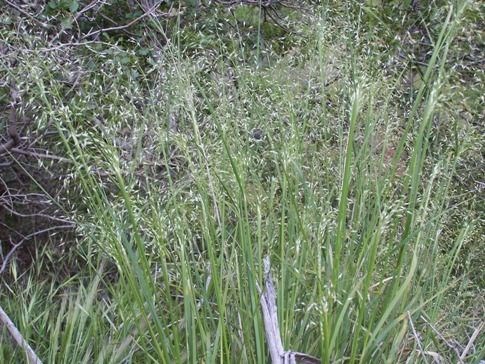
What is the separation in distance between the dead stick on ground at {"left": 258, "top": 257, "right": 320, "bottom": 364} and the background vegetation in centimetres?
2

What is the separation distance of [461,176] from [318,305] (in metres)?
1.55

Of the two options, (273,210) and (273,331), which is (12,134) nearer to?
(273,210)

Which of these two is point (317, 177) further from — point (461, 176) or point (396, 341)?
point (461, 176)

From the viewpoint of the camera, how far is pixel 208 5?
11.2 ft

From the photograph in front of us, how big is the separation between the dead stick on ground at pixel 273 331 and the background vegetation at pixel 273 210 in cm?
2

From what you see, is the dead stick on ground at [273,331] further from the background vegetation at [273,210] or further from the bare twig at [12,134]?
the bare twig at [12,134]

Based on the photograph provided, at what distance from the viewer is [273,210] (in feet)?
6.44

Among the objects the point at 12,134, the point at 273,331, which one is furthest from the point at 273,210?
the point at 12,134

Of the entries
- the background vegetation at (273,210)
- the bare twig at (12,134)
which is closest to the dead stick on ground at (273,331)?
the background vegetation at (273,210)

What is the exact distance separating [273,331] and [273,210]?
41 centimetres

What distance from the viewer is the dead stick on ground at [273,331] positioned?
155cm

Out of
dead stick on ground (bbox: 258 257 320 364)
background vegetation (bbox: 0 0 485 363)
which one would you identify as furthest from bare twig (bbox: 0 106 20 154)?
dead stick on ground (bbox: 258 257 320 364)

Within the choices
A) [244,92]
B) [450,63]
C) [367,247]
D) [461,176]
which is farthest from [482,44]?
[367,247]

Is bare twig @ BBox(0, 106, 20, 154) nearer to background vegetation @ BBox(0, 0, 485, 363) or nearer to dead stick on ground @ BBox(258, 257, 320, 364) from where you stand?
background vegetation @ BBox(0, 0, 485, 363)
